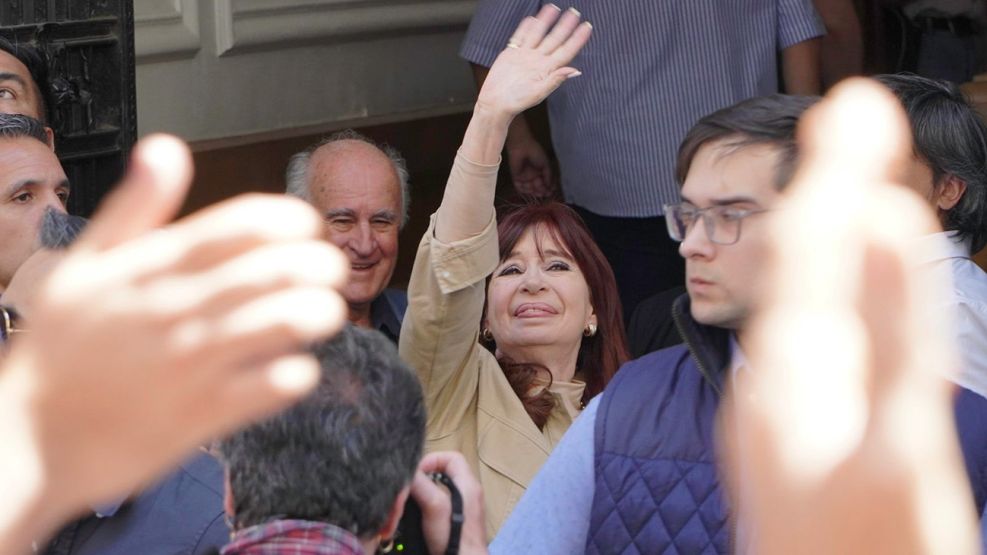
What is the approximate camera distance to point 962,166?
2688 millimetres

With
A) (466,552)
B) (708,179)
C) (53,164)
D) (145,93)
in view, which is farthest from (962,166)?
(145,93)

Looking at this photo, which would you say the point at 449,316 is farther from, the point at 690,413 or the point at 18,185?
the point at 18,185

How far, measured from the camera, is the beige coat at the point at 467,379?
2607mm

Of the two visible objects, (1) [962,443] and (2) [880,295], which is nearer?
(2) [880,295]

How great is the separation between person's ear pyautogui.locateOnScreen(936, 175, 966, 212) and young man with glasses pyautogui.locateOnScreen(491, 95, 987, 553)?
67 centimetres

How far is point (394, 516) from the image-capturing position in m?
1.53

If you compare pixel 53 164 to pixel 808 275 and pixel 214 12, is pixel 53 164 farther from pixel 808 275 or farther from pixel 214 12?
pixel 808 275

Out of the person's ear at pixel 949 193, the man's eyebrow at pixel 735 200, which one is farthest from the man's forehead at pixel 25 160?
the person's ear at pixel 949 193

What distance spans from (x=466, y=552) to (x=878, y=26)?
435 cm

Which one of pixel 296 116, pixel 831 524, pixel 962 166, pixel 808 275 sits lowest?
pixel 296 116

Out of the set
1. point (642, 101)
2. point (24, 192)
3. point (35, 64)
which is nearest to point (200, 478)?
point (24, 192)

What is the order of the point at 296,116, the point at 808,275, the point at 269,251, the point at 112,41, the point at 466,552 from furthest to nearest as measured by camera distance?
the point at 296,116
the point at 112,41
the point at 466,552
the point at 808,275
the point at 269,251

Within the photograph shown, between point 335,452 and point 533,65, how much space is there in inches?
50.4

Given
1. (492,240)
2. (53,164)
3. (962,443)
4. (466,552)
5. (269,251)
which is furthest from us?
(53,164)
